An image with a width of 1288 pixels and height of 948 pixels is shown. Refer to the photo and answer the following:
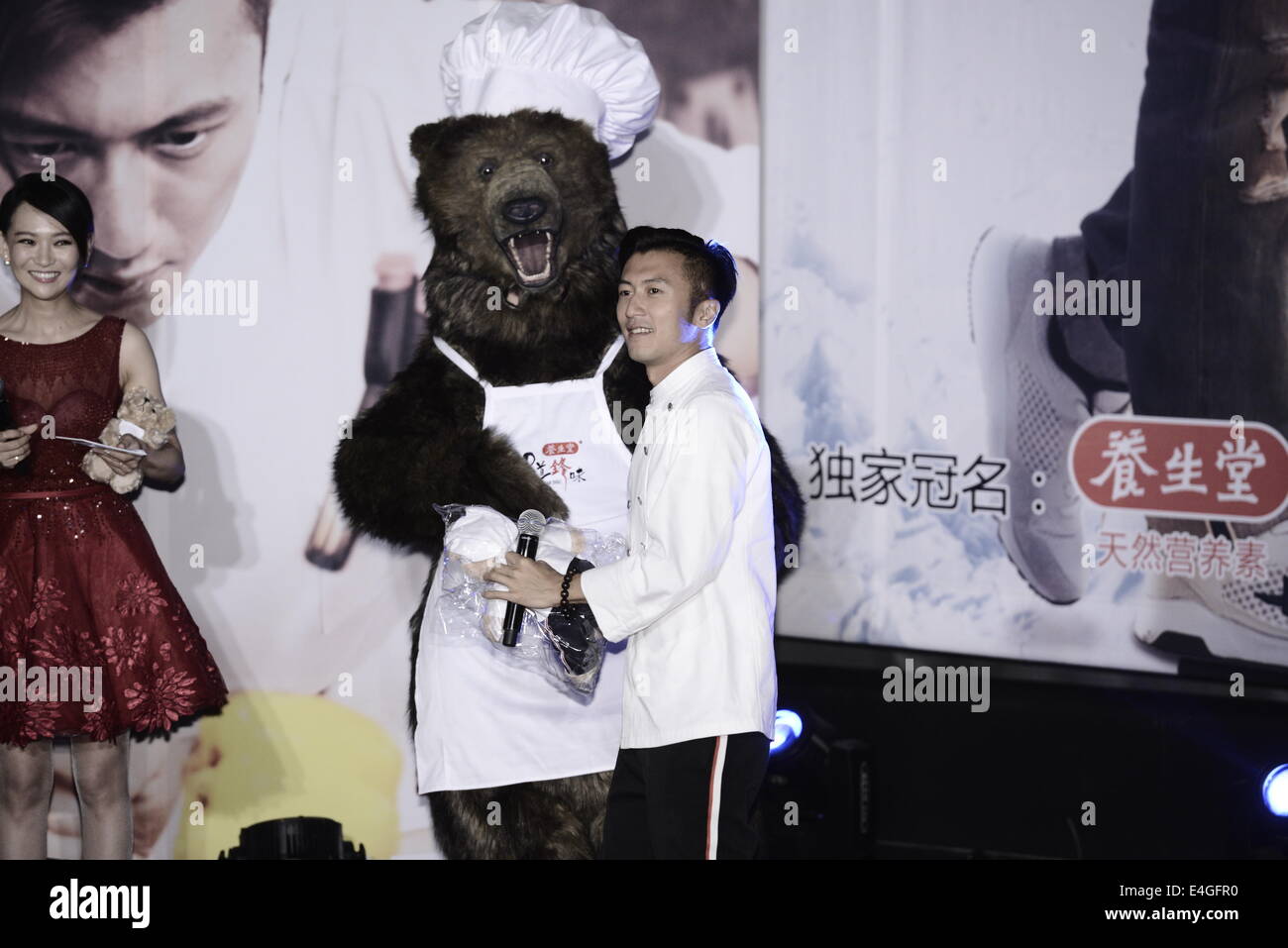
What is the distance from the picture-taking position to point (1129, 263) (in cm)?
326

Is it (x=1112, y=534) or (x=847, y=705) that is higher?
(x=1112, y=534)

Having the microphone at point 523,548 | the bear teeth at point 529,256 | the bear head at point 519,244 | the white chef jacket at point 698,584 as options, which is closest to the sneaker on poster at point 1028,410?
the bear head at point 519,244

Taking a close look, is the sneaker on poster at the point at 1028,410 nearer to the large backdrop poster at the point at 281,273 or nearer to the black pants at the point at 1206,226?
the black pants at the point at 1206,226

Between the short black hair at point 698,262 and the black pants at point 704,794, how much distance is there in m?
0.80

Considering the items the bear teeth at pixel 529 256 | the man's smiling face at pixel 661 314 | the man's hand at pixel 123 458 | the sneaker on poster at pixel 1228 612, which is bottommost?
the sneaker on poster at pixel 1228 612

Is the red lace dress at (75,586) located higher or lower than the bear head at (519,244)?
lower

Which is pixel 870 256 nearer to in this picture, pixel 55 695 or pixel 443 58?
pixel 443 58

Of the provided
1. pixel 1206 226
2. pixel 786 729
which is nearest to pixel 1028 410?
pixel 1206 226

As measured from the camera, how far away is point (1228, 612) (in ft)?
10.5

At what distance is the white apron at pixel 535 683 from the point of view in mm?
2926

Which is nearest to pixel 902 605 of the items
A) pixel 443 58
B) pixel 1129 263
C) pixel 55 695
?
pixel 1129 263

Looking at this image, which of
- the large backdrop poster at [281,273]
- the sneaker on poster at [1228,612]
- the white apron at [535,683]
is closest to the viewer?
the white apron at [535,683]
